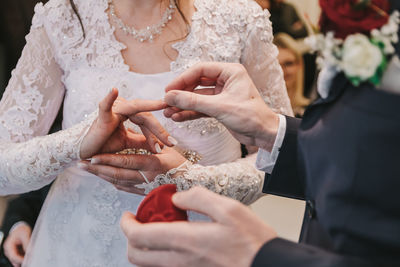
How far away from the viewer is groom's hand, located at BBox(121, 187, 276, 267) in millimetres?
591

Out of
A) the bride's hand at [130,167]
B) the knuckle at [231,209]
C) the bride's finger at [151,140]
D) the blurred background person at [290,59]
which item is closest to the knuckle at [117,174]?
the bride's hand at [130,167]

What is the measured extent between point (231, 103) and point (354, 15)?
0.37m

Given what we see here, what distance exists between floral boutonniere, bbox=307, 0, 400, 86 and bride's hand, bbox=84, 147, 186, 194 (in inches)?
21.8

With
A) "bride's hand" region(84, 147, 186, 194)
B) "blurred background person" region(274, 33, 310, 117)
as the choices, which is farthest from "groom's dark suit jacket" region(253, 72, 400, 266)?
"blurred background person" region(274, 33, 310, 117)

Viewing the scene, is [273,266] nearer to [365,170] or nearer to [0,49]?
[365,170]

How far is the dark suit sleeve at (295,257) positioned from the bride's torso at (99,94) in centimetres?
63

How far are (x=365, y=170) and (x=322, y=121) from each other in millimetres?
118

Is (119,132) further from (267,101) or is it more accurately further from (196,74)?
(267,101)

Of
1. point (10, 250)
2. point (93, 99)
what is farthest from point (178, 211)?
point (10, 250)

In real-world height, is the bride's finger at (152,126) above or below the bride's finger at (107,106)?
below

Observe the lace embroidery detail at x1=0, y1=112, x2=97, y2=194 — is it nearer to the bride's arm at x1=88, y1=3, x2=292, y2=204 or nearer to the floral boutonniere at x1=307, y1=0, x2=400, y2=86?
the bride's arm at x1=88, y1=3, x2=292, y2=204

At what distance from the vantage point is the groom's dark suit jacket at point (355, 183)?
536 millimetres

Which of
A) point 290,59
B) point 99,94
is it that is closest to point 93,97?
point 99,94

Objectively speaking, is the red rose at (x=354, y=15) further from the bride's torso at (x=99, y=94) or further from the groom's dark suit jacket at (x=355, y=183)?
the bride's torso at (x=99, y=94)
